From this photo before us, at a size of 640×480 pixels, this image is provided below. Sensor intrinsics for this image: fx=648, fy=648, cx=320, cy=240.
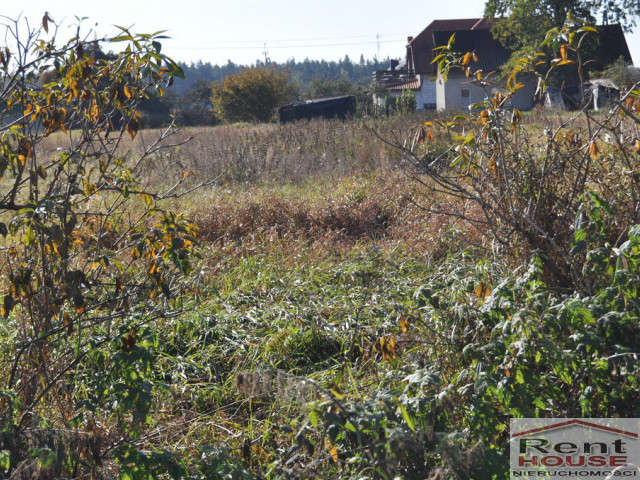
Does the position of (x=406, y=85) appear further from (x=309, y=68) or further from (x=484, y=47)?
(x=309, y=68)

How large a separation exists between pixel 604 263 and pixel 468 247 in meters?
2.23

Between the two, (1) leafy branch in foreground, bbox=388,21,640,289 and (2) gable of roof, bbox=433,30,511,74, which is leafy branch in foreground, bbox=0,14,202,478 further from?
(2) gable of roof, bbox=433,30,511,74

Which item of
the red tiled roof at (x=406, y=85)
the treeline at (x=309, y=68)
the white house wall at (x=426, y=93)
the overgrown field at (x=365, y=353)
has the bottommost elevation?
the overgrown field at (x=365, y=353)

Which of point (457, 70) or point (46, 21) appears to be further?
point (457, 70)

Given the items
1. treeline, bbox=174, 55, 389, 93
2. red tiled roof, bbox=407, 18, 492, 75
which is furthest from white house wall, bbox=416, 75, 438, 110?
treeline, bbox=174, 55, 389, 93

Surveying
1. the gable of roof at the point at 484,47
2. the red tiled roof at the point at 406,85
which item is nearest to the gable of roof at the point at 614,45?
the gable of roof at the point at 484,47

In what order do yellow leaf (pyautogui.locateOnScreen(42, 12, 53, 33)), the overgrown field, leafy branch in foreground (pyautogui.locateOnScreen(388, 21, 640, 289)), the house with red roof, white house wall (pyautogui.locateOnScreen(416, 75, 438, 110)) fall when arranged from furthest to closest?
white house wall (pyautogui.locateOnScreen(416, 75, 438, 110)), the house with red roof, leafy branch in foreground (pyautogui.locateOnScreen(388, 21, 640, 289)), yellow leaf (pyautogui.locateOnScreen(42, 12, 53, 33)), the overgrown field

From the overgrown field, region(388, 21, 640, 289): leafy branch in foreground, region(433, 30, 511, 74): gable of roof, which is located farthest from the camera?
region(433, 30, 511, 74): gable of roof

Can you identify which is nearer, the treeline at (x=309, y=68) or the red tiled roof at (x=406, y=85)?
the red tiled roof at (x=406, y=85)

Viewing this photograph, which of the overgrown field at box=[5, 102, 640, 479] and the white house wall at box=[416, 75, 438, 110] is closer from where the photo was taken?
the overgrown field at box=[5, 102, 640, 479]

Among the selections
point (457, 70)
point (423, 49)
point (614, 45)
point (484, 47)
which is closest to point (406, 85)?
point (423, 49)

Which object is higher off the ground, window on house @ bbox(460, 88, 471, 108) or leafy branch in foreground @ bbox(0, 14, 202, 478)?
window on house @ bbox(460, 88, 471, 108)

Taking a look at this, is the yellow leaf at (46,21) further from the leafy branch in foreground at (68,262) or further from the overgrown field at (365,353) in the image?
the overgrown field at (365,353)

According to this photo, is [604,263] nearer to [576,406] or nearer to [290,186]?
[576,406]
